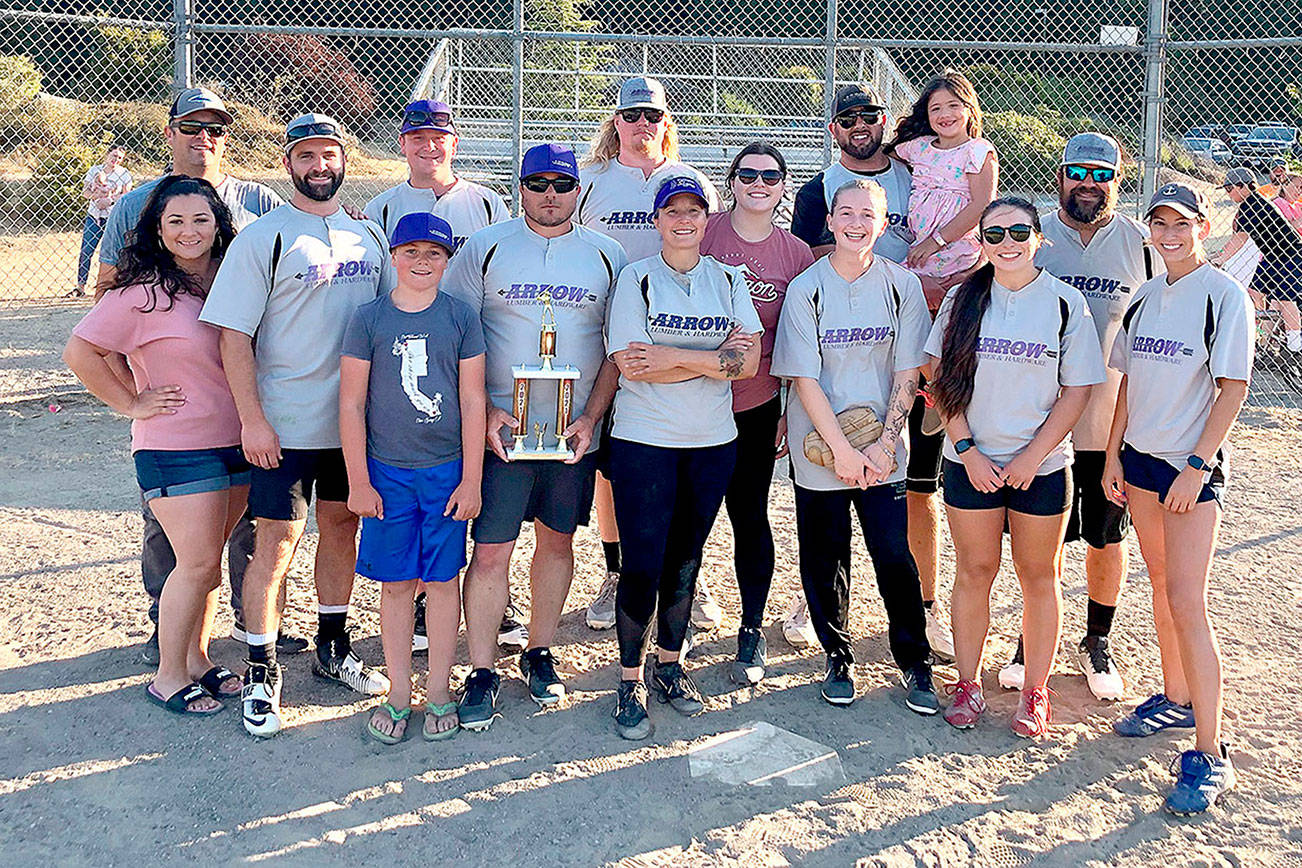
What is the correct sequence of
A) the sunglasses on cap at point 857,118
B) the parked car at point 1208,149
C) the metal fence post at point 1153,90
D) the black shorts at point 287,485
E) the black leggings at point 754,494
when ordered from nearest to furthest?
the black shorts at point 287,485 < the black leggings at point 754,494 < the sunglasses on cap at point 857,118 < the metal fence post at point 1153,90 < the parked car at point 1208,149

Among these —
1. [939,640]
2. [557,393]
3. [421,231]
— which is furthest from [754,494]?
[421,231]

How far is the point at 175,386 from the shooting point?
440cm

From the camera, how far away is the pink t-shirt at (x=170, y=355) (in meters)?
4.35

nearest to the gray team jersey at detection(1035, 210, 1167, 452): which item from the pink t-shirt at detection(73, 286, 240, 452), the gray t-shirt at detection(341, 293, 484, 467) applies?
the gray t-shirt at detection(341, 293, 484, 467)

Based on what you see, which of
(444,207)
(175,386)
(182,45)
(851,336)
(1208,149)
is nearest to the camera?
(175,386)

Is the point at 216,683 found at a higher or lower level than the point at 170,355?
lower

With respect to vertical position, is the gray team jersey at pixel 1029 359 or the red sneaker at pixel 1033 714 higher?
the gray team jersey at pixel 1029 359

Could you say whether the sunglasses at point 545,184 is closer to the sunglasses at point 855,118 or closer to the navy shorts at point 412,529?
the navy shorts at point 412,529

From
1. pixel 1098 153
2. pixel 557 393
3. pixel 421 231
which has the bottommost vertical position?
pixel 557 393

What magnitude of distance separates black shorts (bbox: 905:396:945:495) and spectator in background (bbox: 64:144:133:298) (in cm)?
1176

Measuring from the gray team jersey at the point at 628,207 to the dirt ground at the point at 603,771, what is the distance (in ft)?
5.96

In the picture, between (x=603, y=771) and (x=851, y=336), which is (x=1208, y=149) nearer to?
(x=851, y=336)

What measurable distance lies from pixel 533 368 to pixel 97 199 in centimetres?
1259

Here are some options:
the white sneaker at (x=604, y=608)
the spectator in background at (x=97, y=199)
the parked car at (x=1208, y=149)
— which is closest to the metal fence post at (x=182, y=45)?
the white sneaker at (x=604, y=608)
